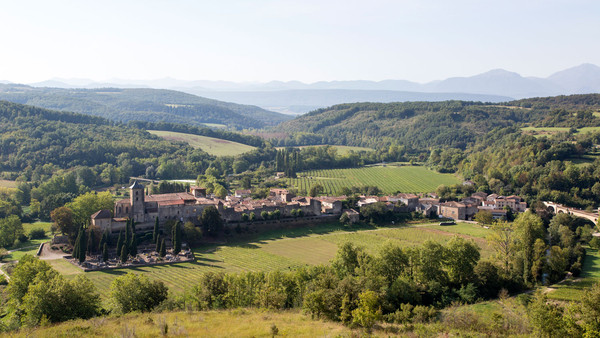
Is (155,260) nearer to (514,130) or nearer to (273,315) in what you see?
(273,315)

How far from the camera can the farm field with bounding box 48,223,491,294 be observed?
44569 mm

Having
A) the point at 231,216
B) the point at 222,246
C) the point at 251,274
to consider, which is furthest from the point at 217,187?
the point at 251,274

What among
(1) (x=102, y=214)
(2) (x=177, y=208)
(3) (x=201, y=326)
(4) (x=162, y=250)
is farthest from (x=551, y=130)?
(3) (x=201, y=326)

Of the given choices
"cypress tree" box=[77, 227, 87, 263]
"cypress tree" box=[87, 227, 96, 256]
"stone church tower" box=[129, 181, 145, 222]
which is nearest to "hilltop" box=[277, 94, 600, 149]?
"stone church tower" box=[129, 181, 145, 222]

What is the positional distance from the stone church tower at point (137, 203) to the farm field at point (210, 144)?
69.1 m

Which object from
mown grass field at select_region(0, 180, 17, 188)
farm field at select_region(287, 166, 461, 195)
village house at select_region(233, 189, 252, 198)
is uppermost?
mown grass field at select_region(0, 180, 17, 188)

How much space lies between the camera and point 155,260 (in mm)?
48500

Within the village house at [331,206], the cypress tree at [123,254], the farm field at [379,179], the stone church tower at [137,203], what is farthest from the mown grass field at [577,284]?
the stone church tower at [137,203]

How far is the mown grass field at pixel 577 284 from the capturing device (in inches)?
1549

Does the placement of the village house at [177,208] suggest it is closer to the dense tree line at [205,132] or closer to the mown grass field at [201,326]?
the mown grass field at [201,326]

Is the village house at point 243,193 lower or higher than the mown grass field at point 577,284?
higher

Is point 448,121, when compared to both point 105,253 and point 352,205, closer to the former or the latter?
point 352,205

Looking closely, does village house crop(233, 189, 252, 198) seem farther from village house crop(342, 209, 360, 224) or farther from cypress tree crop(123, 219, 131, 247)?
→ cypress tree crop(123, 219, 131, 247)

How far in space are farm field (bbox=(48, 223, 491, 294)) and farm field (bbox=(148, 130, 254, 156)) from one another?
2809 inches
